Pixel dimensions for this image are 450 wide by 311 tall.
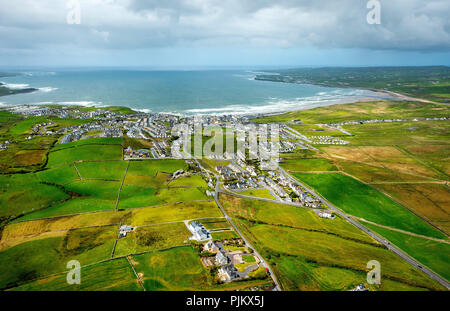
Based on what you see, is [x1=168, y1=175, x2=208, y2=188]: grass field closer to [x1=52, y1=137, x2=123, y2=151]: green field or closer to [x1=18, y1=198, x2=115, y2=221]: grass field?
[x1=18, y1=198, x2=115, y2=221]: grass field

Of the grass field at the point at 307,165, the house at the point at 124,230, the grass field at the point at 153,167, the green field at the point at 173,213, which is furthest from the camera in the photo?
the grass field at the point at 307,165

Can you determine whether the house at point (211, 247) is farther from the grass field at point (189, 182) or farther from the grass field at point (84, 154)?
the grass field at point (84, 154)

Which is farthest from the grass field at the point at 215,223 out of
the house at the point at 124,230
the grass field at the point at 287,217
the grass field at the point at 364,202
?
the grass field at the point at 364,202

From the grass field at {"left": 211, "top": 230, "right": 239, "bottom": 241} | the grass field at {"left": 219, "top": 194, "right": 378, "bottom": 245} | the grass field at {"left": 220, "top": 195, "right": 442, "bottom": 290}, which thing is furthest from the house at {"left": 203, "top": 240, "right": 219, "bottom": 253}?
the grass field at {"left": 219, "top": 194, "right": 378, "bottom": 245}

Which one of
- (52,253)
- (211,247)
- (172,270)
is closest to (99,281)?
(172,270)

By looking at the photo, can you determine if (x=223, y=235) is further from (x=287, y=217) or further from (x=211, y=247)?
(x=287, y=217)
